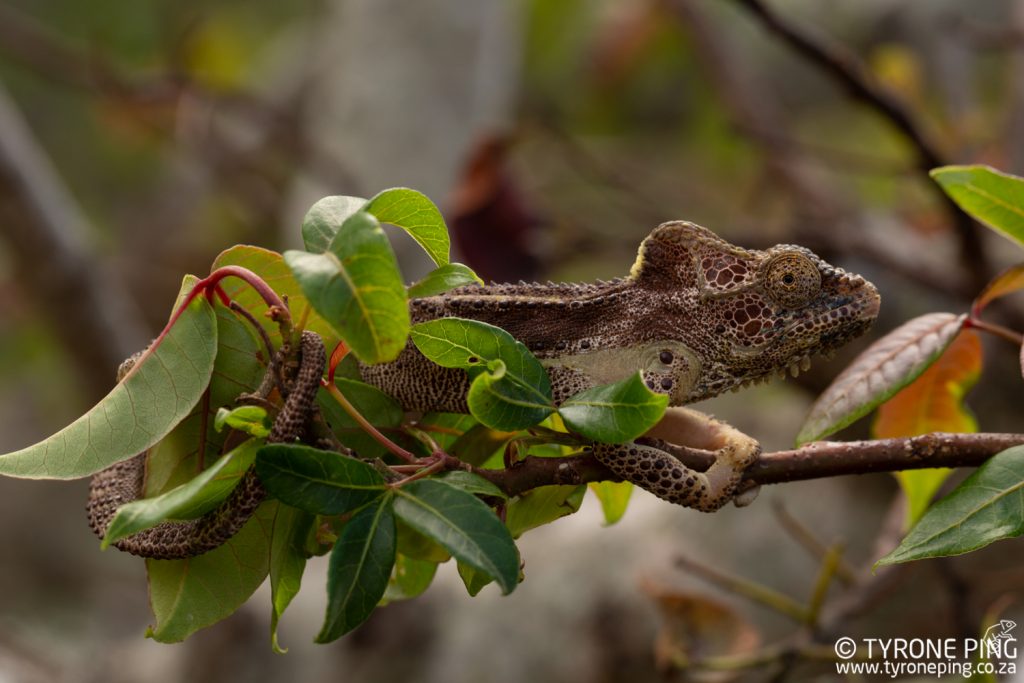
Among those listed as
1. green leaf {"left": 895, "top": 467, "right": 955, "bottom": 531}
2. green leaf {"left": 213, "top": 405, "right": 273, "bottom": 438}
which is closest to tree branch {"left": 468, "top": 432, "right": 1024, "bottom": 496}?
green leaf {"left": 213, "top": 405, "right": 273, "bottom": 438}

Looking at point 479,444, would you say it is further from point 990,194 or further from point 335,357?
point 990,194

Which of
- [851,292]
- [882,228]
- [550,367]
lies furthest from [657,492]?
[882,228]

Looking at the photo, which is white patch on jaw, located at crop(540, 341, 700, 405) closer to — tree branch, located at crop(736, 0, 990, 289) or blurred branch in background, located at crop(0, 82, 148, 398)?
tree branch, located at crop(736, 0, 990, 289)

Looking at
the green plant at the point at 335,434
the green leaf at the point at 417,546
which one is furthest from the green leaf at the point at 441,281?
the green leaf at the point at 417,546

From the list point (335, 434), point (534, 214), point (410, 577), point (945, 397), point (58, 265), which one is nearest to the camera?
point (335, 434)

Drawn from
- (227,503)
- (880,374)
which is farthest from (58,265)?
(880,374)

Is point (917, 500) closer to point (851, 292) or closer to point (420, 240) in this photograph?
point (851, 292)

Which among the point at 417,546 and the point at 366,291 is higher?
the point at 366,291
